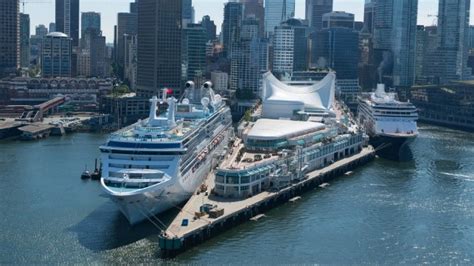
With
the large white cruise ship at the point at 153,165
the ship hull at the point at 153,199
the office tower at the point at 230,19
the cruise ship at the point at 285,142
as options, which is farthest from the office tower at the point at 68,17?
the ship hull at the point at 153,199

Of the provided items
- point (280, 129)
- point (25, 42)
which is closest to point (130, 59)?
point (25, 42)

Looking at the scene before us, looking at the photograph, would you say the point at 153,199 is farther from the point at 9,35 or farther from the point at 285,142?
the point at 9,35

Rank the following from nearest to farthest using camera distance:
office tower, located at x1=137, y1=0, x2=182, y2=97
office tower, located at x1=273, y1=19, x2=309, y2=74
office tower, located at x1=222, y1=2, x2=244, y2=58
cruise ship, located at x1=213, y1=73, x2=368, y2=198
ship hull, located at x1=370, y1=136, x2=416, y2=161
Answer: cruise ship, located at x1=213, y1=73, x2=368, y2=198 < ship hull, located at x1=370, y1=136, x2=416, y2=161 < office tower, located at x1=137, y1=0, x2=182, y2=97 < office tower, located at x1=273, y1=19, x2=309, y2=74 < office tower, located at x1=222, y1=2, x2=244, y2=58

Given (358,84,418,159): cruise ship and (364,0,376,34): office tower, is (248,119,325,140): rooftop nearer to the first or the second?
(358,84,418,159): cruise ship

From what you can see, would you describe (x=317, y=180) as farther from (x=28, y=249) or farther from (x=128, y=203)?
(x=28, y=249)

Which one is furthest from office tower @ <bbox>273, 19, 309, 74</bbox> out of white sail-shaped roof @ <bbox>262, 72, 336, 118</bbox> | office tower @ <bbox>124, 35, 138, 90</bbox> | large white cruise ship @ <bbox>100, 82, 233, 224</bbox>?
large white cruise ship @ <bbox>100, 82, 233, 224</bbox>

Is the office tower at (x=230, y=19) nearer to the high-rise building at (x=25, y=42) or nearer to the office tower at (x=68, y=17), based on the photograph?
the office tower at (x=68, y=17)
